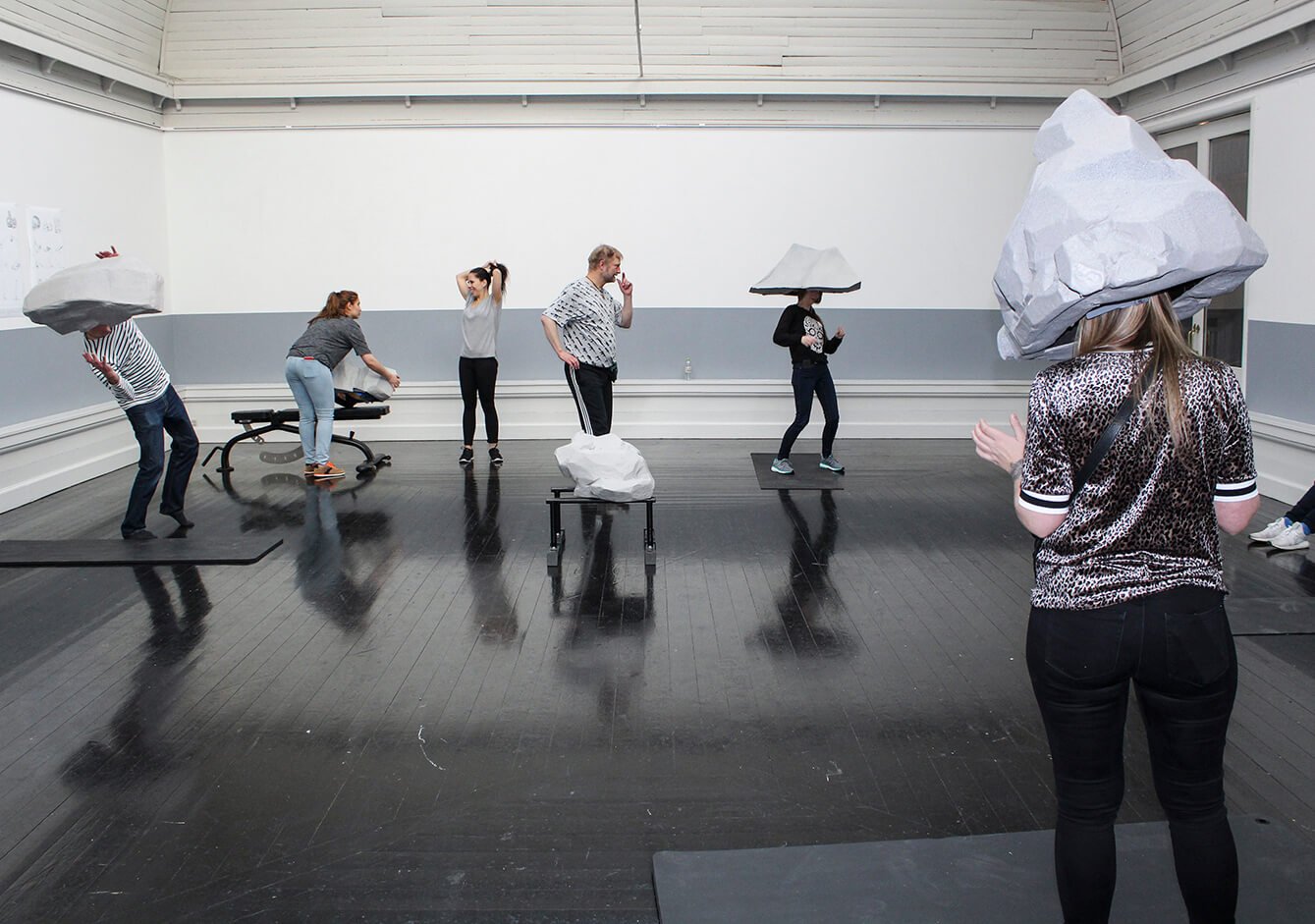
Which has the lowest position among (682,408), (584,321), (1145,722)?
(1145,722)

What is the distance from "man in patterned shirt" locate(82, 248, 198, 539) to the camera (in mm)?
6305

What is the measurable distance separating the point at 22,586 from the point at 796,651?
13.3 feet

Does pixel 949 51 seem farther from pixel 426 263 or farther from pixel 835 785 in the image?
pixel 835 785

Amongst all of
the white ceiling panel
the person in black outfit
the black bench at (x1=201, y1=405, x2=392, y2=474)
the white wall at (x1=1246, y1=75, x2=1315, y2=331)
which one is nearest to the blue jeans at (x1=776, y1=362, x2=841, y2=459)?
the person in black outfit

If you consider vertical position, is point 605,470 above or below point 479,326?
below

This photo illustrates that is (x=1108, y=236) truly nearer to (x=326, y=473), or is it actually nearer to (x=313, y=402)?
(x=313, y=402)

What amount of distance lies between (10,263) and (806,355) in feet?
18.5

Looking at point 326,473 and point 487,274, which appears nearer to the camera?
point 326,473

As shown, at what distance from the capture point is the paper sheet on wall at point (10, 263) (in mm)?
7484

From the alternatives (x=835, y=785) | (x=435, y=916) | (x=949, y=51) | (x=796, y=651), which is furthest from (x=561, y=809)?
(x=949, y=51)

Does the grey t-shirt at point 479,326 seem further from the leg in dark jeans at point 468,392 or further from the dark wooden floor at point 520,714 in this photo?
the dark wooden floor at point 520,714

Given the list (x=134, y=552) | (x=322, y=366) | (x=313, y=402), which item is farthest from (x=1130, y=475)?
(x=313, y=402)

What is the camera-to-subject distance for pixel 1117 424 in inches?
81.8

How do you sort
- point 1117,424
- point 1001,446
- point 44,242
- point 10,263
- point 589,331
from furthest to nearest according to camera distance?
point 44,242, point 10,263, point 589,331, point 1001,446, point 1117,424
